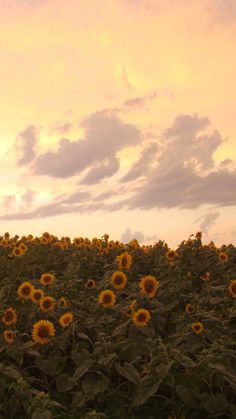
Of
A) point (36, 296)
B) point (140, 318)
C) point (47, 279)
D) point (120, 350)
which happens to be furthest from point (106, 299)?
point (47, 279)

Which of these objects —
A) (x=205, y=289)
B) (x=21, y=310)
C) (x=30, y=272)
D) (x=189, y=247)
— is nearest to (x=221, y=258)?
(x=189, y=247)

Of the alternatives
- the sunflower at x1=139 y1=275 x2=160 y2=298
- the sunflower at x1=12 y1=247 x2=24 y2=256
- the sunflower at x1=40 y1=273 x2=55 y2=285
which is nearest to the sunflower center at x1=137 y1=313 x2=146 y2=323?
the sunflower at x1=139 y1=275 x2=160 y2=298

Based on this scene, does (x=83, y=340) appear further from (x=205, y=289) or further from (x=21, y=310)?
(x=205, y=289)

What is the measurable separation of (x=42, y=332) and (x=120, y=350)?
0.93m

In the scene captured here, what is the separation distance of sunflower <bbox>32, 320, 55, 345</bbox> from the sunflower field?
0.01m

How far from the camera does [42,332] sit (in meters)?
6.66

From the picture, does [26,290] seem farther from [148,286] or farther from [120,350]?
[120,350]

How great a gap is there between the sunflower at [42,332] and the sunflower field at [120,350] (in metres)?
0.01

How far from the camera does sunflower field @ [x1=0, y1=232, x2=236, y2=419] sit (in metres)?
5.42

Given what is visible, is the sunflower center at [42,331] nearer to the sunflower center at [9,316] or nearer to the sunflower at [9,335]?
the sunflower at [9,335]

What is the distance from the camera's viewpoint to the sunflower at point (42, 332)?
664cm

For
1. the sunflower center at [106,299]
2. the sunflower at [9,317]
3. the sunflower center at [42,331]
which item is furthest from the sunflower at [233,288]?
the sunflower at [9,317]

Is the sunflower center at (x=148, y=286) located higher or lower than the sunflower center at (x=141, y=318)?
higher

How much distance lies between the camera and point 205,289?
860 centimetres
